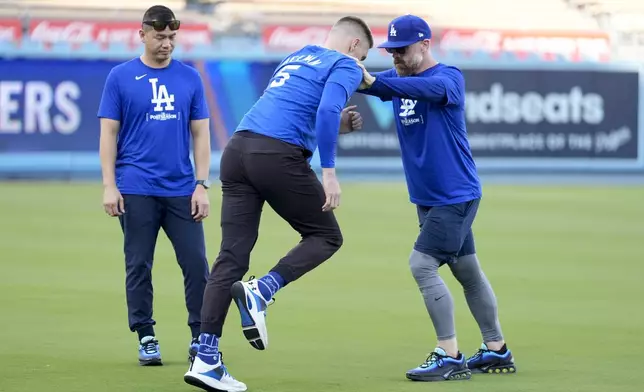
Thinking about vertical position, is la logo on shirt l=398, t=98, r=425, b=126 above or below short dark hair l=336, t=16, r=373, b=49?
below

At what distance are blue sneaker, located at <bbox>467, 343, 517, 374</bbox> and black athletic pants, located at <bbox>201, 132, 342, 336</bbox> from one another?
49.3 inches

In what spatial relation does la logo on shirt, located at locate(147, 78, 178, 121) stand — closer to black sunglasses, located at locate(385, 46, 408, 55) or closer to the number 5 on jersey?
the number 5 on jersey

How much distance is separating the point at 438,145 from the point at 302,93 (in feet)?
3.07

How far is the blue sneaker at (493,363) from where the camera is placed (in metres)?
7.77

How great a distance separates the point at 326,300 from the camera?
1073cm

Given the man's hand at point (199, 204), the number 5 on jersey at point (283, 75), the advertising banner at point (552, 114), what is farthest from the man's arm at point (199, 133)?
the advertising banner at point (552, 114)

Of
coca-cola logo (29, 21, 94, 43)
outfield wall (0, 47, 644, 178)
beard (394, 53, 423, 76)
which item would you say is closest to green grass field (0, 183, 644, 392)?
beard (394, 53, 423, 76)

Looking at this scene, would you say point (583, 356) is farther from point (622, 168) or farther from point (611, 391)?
point (622, 168)

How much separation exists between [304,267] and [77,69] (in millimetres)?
16687

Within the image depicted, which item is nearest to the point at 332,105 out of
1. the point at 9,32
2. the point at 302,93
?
the point at 302,93

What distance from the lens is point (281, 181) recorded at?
7.05 meters

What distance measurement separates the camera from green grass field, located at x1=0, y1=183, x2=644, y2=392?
7.55m

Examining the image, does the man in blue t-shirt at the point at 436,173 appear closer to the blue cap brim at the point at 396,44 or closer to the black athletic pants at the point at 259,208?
the blue cap brim at the point at 396,44

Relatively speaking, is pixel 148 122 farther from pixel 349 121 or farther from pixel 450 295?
pixel 450 295
